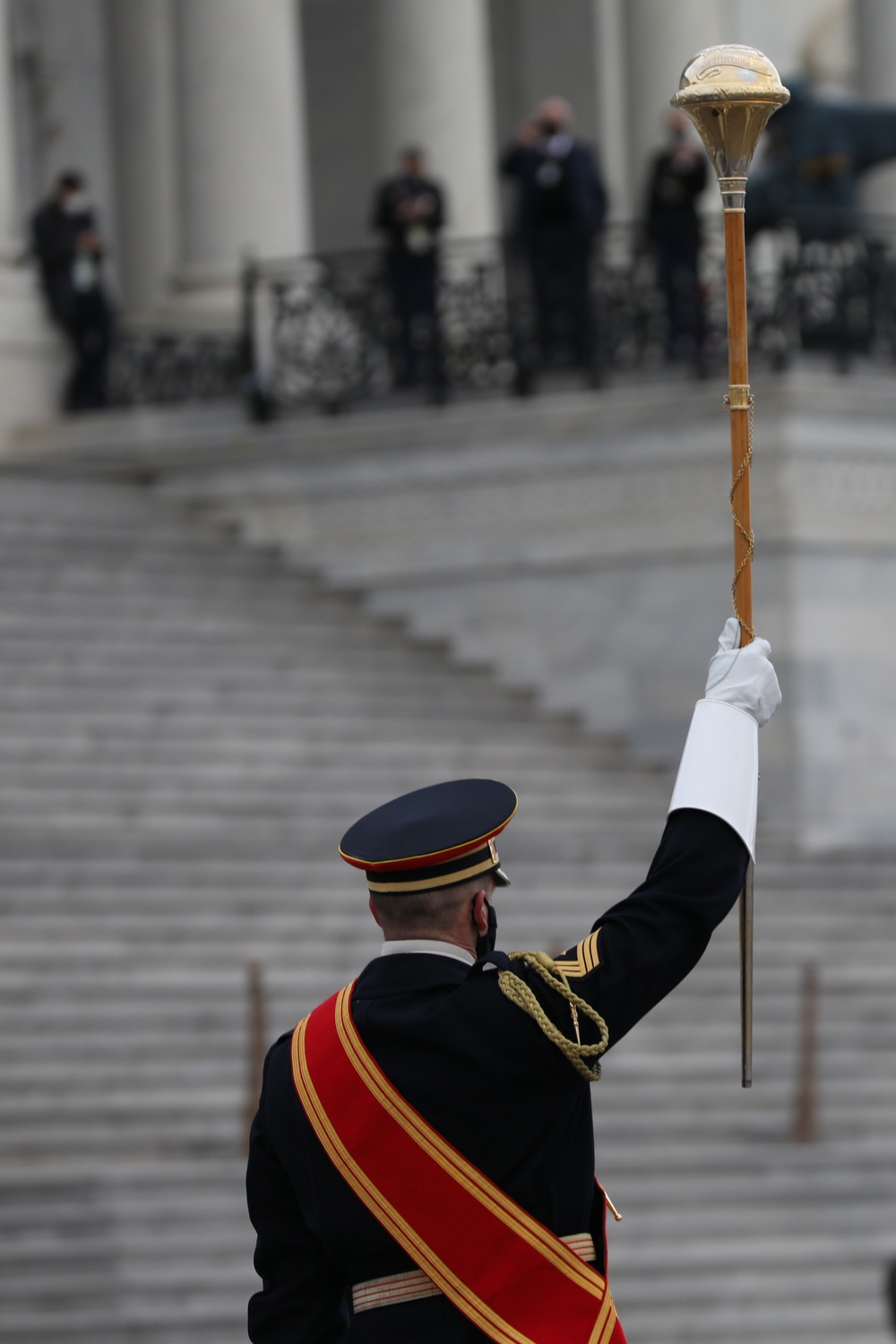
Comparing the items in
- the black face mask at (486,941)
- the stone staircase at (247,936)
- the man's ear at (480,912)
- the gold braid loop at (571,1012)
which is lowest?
the stone staircase at (247,936)

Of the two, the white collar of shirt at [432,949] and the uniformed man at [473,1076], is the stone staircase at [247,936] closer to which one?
the uniformed man at [473,1076]

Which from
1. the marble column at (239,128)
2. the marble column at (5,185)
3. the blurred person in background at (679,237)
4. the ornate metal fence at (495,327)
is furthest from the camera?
the marble column at (239,128)

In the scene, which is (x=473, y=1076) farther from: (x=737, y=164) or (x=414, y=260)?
(x=414, y=260)

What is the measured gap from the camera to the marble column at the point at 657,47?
22.4 meters

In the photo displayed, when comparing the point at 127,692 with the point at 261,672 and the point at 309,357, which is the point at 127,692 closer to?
→ the point at 261,672

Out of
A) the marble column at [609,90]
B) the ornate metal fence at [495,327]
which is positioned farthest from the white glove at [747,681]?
the marble column at [609,90]

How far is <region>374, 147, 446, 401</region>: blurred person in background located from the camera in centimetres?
1761

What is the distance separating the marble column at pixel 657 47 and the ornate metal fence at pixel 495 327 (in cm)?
417

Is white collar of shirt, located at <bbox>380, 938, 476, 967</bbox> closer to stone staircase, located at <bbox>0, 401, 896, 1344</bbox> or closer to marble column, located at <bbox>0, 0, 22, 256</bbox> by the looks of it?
stone staircase, located at <bbox>0, 401, 896, 1344</bbox>

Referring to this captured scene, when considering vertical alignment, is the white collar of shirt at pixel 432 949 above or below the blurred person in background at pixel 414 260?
below

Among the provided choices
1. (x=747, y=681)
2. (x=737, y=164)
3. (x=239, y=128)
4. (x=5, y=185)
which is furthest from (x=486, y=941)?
(x=239, y=128)

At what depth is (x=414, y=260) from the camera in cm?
1786

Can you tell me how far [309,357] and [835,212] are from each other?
372cm

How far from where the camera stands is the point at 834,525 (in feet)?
52.2
